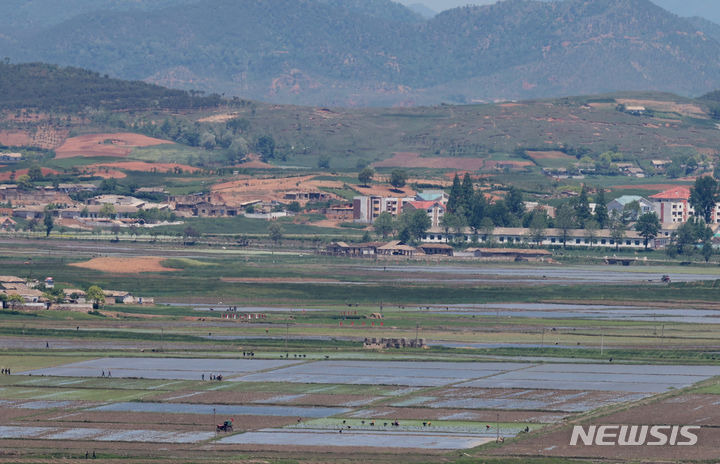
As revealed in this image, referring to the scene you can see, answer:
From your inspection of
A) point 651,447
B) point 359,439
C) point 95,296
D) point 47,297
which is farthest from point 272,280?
point 651,447

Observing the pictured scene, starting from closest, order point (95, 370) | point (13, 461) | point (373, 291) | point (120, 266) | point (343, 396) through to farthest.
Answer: point (13, 461) < point (343, 396) < point (95, 370) < point (373, 291) < point (120, 266)

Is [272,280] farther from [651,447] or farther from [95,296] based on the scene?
[651,447]

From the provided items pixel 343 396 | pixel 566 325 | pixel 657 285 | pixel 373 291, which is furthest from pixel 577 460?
pixel 657 285

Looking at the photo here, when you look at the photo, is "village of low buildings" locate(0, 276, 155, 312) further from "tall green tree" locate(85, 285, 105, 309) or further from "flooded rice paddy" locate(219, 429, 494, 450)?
"flooded rice paddy" locate(219, 429, 494, 450)

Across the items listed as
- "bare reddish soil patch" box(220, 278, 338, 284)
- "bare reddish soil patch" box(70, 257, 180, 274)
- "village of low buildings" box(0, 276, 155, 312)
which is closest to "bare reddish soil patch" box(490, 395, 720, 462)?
"village of low buildings" box(0, 276, 155, 312)

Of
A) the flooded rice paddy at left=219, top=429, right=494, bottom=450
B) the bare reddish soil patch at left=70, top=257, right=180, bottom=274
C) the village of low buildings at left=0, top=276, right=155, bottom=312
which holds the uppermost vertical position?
the bare reddish soil patch at left=70, top=257, right=180, bottom=274

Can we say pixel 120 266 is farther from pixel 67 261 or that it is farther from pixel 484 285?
pixel 484 285
